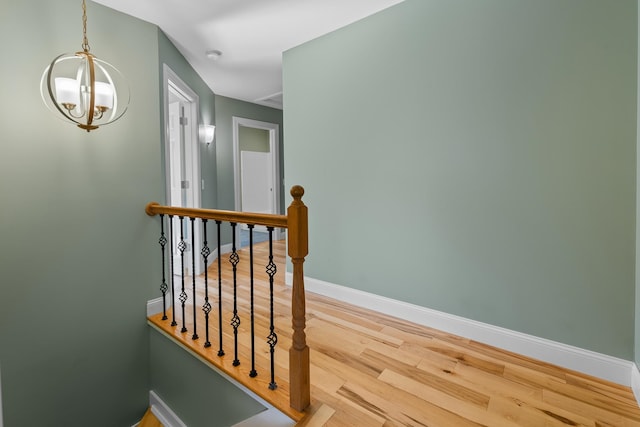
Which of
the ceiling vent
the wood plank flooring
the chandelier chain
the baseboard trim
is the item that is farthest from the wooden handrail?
the ceiling vent

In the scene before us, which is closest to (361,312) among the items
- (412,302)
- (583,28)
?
(412,302)

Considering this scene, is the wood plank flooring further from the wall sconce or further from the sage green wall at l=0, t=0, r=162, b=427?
the wall sconce

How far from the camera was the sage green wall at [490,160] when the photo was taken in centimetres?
167

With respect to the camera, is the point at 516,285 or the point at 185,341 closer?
the point at 516,285

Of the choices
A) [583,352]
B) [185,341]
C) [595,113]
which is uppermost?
[595,113]

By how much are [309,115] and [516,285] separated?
219 centimetres

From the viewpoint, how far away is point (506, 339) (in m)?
2.02

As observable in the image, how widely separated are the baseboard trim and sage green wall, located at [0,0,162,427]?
1.80 metres

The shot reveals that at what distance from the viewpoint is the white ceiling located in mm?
2350

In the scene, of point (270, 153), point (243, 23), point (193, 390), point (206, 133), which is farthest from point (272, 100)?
point (193, 390)

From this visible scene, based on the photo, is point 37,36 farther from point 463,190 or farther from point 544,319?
point 544,319

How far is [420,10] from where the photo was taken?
226 cm

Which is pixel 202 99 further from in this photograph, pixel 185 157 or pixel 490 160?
pixel 490 160

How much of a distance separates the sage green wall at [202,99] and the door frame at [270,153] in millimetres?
400
